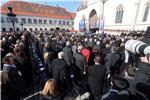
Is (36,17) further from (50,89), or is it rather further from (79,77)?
(50,89)

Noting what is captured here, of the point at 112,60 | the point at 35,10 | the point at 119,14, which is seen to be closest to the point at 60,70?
the point at 112,60

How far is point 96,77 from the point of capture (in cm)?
379

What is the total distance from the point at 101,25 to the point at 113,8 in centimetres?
465

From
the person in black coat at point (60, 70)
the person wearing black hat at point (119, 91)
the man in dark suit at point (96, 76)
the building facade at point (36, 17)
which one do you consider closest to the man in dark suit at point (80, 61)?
the person in black coat at point (60, 70)

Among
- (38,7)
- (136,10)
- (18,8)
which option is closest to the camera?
(136,10)

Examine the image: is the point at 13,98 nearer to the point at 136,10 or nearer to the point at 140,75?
the point at 140,75

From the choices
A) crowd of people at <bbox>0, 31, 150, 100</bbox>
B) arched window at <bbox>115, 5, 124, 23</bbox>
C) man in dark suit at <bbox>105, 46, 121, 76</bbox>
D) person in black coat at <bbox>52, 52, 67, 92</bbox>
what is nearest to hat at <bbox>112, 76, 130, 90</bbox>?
crowd of people at <bbox>0, 31, 150, 100</bbox>

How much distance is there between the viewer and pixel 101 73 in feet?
12.4

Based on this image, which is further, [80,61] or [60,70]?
[80,61]

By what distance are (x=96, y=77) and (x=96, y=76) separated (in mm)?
31

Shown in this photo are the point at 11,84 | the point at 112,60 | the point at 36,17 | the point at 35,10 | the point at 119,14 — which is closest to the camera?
the point at 11,84

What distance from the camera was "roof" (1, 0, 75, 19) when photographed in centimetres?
5889

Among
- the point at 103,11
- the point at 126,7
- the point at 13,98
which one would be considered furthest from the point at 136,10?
the point at 13,98

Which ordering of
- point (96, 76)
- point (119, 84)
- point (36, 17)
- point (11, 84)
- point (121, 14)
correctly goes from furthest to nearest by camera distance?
point (36, 17), point (121, 14), point (96, 76), point (11, 84), point (119, 84)
